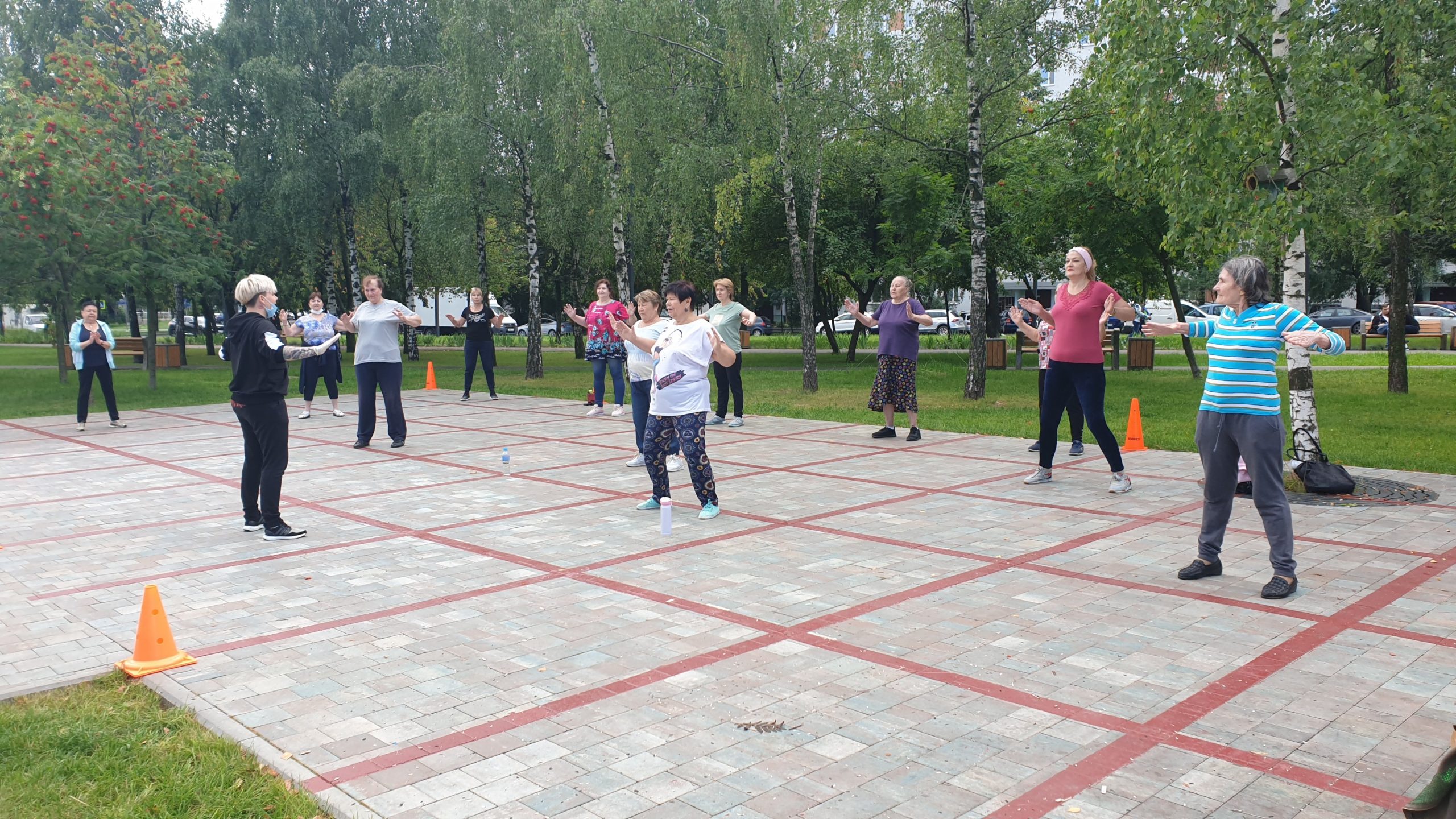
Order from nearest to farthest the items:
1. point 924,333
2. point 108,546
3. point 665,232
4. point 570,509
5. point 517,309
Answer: point 108,546, point 570,509, point 665,232, point 924,333, point 517,309

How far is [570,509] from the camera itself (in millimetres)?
8867

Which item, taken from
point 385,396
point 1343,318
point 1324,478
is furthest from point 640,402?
point 1343,318

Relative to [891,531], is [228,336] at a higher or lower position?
higher

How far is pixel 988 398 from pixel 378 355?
10.5m

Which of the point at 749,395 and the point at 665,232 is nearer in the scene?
the point at 749,395

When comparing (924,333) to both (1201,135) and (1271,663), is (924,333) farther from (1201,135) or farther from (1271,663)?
(1271,663)

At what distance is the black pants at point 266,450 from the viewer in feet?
25.5

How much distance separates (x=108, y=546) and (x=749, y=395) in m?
13.3

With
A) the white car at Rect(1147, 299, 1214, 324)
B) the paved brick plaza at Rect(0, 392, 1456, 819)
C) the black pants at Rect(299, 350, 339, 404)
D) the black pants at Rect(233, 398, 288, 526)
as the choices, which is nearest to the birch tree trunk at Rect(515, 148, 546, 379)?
the black pants at Rect(299, 350, 339, 404)

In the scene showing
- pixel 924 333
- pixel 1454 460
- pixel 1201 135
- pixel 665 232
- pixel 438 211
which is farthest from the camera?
pixel 924 333

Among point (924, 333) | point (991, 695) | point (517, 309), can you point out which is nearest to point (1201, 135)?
point (991, 695)

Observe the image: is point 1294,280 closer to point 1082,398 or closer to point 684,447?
point 1082,398

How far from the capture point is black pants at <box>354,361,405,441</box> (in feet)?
41.9

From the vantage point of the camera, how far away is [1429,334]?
36344 mm
